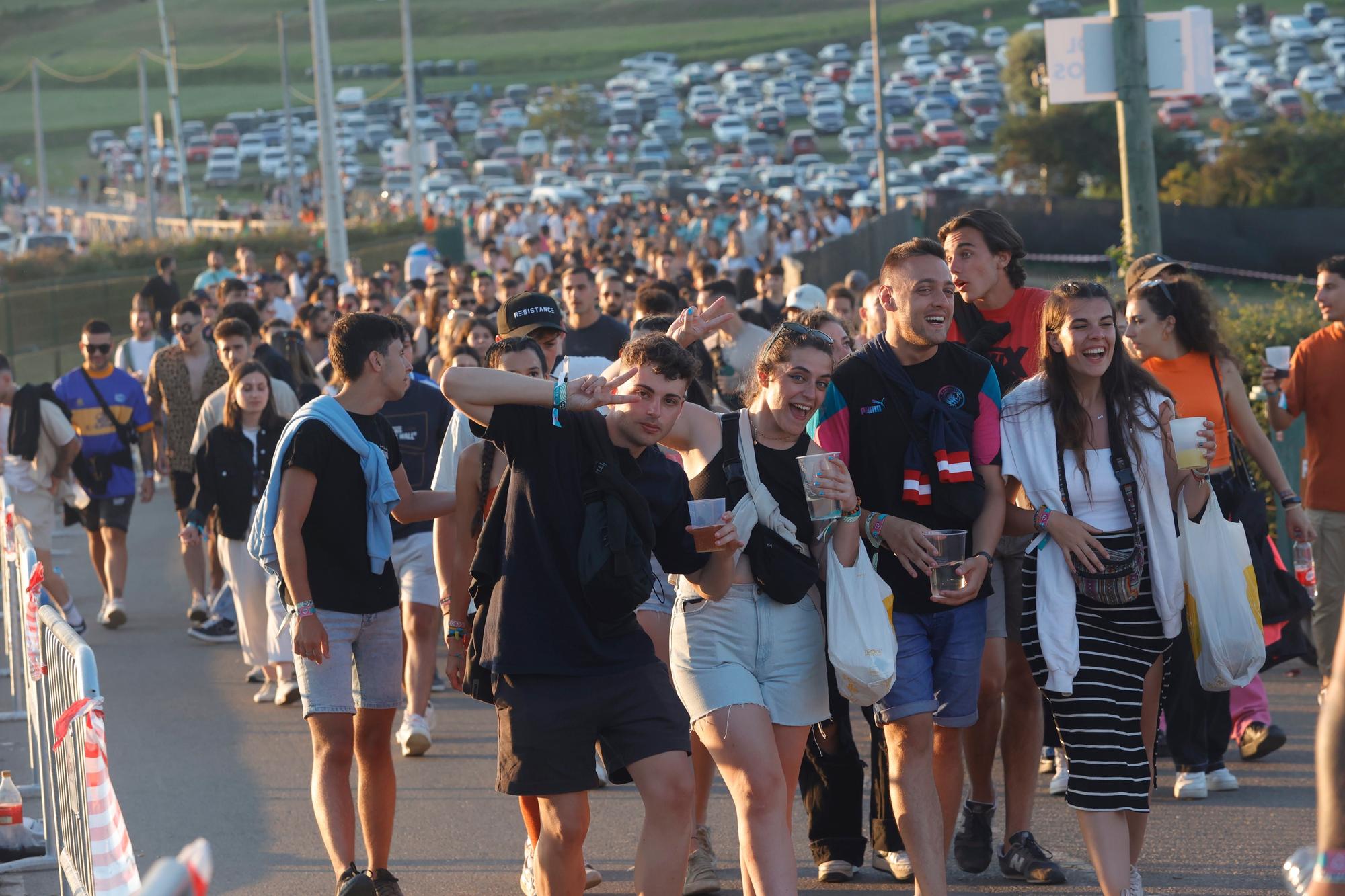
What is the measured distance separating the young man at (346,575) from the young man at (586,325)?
3.90 metres

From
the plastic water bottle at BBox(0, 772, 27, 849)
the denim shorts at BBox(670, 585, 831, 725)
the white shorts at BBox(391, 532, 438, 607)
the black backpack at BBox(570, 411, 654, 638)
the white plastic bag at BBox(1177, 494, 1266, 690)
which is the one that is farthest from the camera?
the white shorts at BBox(391, 532, 438, 607)

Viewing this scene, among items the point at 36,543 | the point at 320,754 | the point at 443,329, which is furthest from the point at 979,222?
the point at 36,543

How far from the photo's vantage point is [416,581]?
8.41 meters

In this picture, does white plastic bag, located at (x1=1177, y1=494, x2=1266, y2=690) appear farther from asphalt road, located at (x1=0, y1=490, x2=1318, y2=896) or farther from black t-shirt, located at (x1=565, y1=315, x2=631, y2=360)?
black t-shirt, located at (x1=565, y1=315, x2=631, y2=360)

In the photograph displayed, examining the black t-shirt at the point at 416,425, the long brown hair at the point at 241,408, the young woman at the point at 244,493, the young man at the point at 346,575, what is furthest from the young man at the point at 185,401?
the young man at the point at 346,575

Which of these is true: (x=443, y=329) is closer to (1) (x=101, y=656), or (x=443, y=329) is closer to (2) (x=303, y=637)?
(1) (x=101, y=656)

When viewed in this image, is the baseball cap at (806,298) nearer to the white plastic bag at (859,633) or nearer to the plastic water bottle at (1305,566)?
the plastic water bottle at (1305,566)

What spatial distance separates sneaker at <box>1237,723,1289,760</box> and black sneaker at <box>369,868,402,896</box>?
3.96 m

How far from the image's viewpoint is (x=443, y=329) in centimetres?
1055

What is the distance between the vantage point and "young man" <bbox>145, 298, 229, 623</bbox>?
11.7m

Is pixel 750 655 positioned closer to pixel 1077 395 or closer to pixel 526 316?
pixel 1077 395

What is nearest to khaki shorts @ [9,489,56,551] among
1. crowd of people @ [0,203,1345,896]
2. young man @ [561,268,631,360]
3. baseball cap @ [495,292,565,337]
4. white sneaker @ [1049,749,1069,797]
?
young man @ [561,268,631,360]

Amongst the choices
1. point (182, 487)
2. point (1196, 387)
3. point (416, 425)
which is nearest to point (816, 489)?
point (1196, 387)

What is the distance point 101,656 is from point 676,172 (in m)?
69.6
